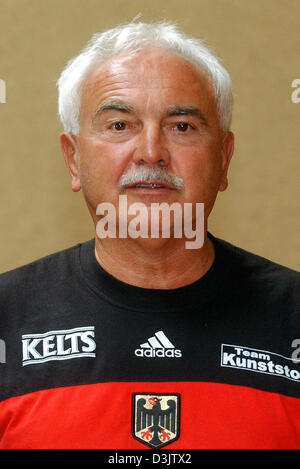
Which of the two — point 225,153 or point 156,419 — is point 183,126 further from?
point 156,419

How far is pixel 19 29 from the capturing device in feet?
7.02

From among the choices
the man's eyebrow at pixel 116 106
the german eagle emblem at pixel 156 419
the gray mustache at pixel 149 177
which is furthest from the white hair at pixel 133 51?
the german eagle emblem at pixel 156 419

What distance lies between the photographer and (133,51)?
1575 mm

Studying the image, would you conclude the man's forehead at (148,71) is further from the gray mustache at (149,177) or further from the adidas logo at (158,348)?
the adidas logo at (158,348)

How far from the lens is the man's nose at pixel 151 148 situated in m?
1.48

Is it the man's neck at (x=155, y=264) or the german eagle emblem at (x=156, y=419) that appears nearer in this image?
the german eagle emblem at (x=156, y=419)

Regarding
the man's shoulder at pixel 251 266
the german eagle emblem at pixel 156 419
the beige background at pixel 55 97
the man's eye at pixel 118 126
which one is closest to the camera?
the german eagle emblem at pixel 156 419

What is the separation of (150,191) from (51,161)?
730mm

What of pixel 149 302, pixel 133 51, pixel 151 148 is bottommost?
pixel 149 302

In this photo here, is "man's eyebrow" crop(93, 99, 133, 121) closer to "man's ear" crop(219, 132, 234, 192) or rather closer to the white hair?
the white hair

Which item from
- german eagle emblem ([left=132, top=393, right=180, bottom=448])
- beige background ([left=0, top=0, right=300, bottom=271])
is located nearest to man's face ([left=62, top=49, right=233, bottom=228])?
german eagle emblem ([left=132, top=393, right=180, bottom=448])

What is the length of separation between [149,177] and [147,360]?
367mm

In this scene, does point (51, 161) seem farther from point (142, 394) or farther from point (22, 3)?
point (142, 394)

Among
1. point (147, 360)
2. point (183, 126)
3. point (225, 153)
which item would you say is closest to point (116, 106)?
point (183, 126)
